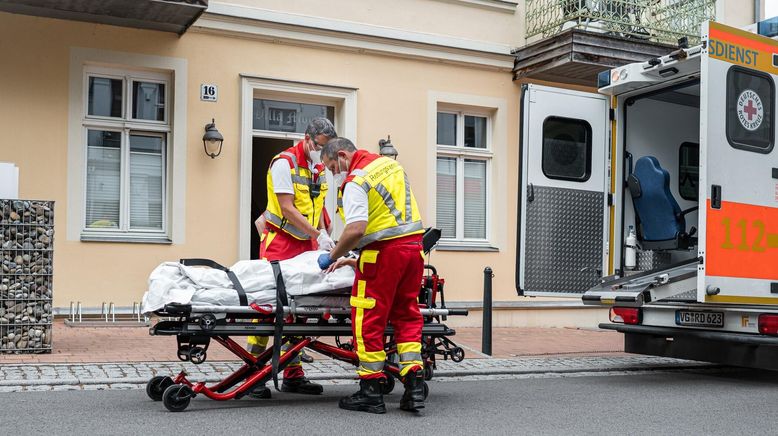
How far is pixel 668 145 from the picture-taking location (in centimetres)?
982

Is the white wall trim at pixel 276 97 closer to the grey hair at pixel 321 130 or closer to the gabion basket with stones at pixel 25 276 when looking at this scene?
the gabion basket with stones at pixel 25 276

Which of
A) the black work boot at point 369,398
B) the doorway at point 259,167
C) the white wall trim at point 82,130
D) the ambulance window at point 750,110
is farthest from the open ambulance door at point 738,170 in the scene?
the white wall trim at point 82,130

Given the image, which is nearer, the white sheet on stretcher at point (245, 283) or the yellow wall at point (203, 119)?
the white sheet on stretcher at point (245, 283)

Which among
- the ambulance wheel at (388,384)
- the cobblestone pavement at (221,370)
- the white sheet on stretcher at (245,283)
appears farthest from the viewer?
the cobblestone pavement at (221,370)

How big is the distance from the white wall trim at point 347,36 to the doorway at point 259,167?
4.39 ft

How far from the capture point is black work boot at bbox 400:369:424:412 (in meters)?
5.94

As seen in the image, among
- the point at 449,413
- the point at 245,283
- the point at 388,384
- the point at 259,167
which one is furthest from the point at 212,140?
the point at 449,413

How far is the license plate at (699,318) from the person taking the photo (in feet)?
26.1

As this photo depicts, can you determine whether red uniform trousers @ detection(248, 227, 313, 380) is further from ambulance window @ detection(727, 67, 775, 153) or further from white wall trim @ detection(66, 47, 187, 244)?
white wall trim @ detection(66, 47, 187, 244)

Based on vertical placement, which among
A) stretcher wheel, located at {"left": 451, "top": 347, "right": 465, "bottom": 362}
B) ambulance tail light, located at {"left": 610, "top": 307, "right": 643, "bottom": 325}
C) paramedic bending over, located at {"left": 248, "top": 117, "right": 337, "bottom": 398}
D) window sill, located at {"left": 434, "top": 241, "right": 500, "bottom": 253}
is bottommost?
stretcher wheel, located at {"left": 451, "top": 347, "right": 465, "bottom": 362}

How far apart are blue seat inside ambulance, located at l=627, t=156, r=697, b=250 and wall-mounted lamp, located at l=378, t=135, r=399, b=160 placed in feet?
12.1

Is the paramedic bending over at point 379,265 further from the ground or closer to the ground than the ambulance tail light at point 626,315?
further from the ground

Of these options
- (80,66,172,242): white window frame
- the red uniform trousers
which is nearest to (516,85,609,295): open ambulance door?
the red uniform trousers

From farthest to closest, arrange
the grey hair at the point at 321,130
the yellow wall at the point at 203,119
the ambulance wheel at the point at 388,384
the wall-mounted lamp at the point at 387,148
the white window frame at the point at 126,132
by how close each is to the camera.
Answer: the wall-mounted lamp at the point at 387,148 < the white window frame at the point at 126,132 < the yellow wall at the point at 203,119 < the grey hair at the point at 321,130 < the ambulance wheel at the point at 388,384
